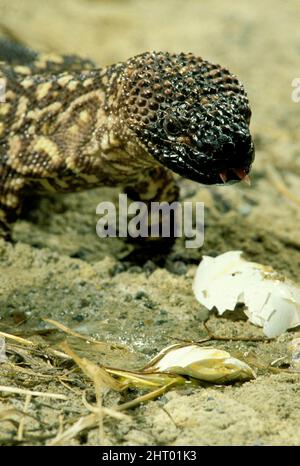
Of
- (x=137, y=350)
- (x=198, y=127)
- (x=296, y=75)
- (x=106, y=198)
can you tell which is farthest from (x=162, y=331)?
(x=296, y=75)

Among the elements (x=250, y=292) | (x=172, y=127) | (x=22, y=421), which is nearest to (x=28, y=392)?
(x=22, y=421)

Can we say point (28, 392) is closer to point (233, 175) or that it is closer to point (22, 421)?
point (22, 421)

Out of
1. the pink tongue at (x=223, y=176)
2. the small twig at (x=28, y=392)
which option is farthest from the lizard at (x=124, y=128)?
the small twig at (x=28, y=392)

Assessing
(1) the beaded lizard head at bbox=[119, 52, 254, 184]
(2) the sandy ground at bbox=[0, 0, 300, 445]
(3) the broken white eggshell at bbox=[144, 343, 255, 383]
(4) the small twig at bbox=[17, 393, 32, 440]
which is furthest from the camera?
(1) the beaded lizard head at bbox=[119, 52, 254, 184]

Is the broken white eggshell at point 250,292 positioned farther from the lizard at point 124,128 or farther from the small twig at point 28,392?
the small twig at point 28,392

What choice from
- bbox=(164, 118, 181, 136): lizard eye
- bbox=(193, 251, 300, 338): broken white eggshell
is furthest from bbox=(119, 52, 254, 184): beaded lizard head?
bbox=(193, 251, 300, 338): broken white eggshell

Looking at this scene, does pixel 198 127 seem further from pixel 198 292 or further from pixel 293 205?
pixel 293 205

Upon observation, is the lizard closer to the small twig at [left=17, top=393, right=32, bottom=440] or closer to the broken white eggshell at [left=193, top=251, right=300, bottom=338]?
the broken white eggshell at [left=193, top=251, right=300, bottom=338]
